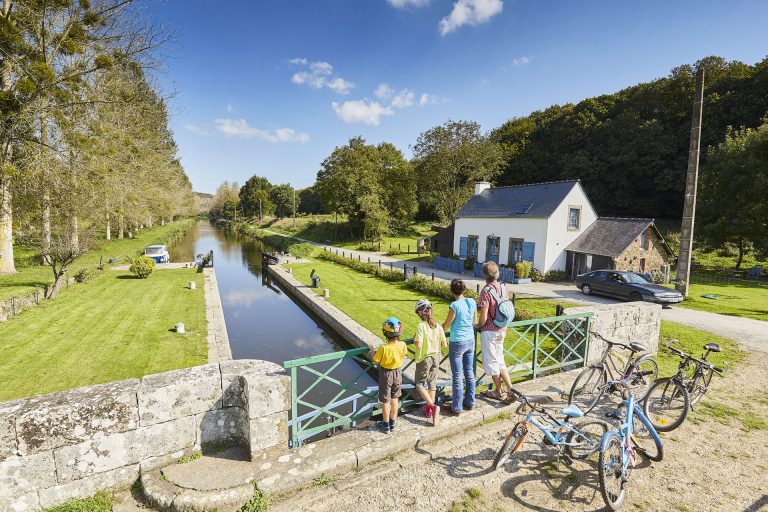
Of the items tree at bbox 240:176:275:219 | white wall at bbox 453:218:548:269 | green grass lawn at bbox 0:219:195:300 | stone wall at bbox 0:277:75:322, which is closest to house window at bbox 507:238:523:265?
white wall at bbox 453:218:548:269

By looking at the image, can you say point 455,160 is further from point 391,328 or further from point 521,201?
point 391,328

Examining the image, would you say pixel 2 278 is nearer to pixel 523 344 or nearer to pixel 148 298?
pixel 148 298

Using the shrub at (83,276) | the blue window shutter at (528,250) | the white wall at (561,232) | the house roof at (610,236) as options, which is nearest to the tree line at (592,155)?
the house roof at (610,236)

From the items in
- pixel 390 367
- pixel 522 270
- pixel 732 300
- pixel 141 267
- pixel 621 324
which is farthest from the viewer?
pixel 522 270

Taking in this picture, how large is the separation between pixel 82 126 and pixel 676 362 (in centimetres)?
2707

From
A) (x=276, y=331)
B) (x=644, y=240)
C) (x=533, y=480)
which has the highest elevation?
(x=644, y=240)

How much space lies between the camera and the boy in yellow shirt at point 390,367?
472 cm

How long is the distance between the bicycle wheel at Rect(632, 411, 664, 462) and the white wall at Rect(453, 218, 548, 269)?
1900 cm

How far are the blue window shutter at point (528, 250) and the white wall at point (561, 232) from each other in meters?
0.89

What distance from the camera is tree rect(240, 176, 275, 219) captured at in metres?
88.5

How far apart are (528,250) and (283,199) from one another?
6890cm

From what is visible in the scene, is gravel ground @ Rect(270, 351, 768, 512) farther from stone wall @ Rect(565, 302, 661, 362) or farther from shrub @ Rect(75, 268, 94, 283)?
shrub @ Rect(75, 268, 94, 283)

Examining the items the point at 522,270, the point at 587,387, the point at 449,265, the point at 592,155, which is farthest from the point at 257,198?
the point at 587,387

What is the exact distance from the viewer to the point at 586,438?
4254 millimetres
